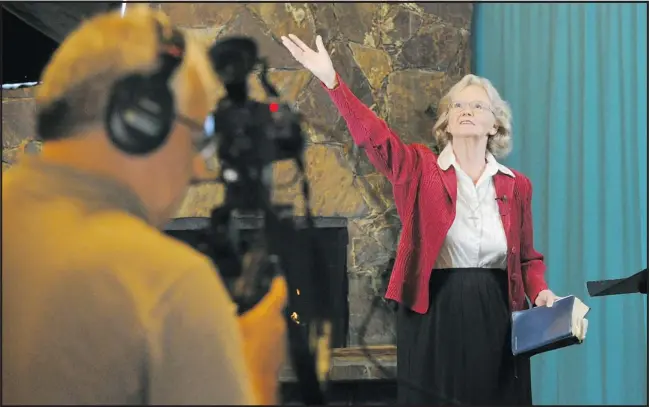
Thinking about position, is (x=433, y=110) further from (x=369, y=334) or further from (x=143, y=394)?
(x=143, y=394)

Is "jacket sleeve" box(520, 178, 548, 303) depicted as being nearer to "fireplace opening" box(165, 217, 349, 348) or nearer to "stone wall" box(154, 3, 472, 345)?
"stone wall" box(154, 3, 472, 345)

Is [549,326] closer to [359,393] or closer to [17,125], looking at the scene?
[359,393]

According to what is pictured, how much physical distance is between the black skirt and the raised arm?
0.26 m

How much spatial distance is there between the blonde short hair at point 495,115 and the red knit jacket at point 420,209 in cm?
7

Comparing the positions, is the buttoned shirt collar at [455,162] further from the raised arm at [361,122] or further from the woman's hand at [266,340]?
the woman's hand at [266,340]

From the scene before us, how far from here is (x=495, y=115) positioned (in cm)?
149

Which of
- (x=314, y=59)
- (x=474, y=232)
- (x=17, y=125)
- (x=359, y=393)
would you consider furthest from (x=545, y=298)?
(x=17, y=125)

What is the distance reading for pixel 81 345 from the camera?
43.9 inches

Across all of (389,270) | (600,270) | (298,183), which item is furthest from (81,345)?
(600,270)

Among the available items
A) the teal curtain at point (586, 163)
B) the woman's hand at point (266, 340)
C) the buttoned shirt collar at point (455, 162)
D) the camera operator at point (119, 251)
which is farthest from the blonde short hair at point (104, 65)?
the teal curtain at point (586, 163)

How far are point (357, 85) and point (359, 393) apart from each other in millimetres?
734

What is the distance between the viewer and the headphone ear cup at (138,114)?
3.85ft

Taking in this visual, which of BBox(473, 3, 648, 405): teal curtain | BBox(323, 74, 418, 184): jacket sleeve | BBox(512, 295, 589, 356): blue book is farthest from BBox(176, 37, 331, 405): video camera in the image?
BBox(473, 3, 648, 405): teal curtain

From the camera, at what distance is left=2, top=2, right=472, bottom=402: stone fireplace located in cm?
133
